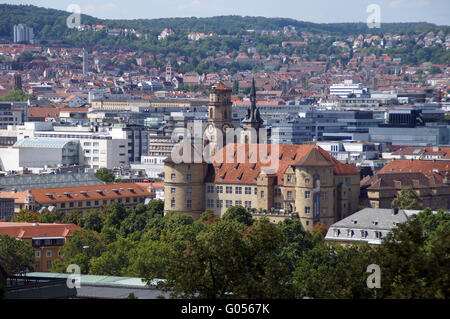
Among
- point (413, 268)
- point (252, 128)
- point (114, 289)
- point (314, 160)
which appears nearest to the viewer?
point (413, 268)

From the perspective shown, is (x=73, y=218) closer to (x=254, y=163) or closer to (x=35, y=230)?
(x=35, y=230)

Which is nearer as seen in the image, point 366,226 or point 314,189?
point 366,226

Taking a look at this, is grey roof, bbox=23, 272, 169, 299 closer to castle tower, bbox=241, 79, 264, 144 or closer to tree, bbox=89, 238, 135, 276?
tree, bbox=89, 238, 135, 276

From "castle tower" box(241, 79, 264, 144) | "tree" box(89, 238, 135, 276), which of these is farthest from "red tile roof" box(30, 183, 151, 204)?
"tree" box(89, 238, 135, 276)

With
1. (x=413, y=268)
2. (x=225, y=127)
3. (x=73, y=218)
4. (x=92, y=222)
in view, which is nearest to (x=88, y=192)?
(x=225, y=127)

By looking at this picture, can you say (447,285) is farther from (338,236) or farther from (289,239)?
(338,236)

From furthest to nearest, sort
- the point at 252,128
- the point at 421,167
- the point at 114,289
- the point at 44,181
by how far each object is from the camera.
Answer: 1. the point at 252,128
2. the point at 421,167
3. the point at 44,181
4. the point at 114,289
